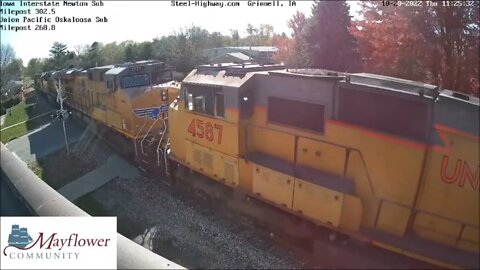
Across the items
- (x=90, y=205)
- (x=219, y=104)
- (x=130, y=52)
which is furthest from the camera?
(x=130, y=52)

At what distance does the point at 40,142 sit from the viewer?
9320mm

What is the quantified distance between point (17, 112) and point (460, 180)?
27.5ft

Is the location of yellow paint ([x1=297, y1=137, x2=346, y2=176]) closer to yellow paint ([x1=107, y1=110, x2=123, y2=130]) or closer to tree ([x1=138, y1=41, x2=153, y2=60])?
yellow paint ([x1=107, y1=110, x2=123, y2=130])

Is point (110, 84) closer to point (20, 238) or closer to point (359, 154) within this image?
point (20, 238)

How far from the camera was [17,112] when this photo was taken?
762 cm

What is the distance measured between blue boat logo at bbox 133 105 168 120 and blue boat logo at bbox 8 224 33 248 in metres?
5.35

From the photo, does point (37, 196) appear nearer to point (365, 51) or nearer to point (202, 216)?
point (202, 216)

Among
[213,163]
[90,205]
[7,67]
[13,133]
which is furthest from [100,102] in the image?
[213,163]

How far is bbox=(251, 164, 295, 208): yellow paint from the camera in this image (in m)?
4.95

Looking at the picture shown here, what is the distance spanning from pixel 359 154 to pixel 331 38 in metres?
7.51

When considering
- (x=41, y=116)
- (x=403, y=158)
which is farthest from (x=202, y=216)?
(x=41, y=116)

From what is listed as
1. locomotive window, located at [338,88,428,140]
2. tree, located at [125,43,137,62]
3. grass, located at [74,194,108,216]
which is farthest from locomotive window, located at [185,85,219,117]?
tree, located at [125,43,137,62]

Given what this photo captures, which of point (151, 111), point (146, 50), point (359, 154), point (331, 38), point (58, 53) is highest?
point (331, 38)

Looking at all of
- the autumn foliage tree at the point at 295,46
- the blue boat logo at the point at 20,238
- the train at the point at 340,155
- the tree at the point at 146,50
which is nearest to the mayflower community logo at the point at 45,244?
the blue boat logo at the point at 20,238
